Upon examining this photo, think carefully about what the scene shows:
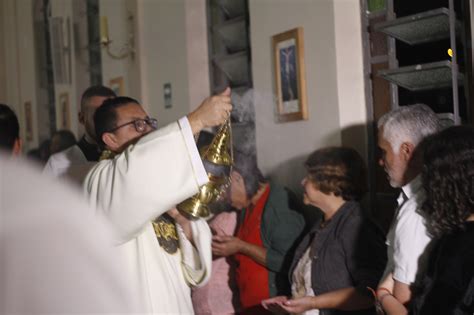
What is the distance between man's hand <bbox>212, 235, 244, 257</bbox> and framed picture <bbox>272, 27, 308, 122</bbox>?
70cm

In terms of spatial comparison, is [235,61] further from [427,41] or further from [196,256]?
[196,256]

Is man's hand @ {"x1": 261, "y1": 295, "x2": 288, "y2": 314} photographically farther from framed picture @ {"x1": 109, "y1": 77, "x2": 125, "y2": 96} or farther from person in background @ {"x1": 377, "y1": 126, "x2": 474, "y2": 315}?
framed picture @ {"x1": 109, "y1": 77, "x2": 125, "y2": 96}

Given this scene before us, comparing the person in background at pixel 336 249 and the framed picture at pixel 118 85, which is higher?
the framed picture at pixel 118 85

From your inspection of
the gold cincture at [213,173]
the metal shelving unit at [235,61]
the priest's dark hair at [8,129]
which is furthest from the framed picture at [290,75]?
the priest's dark hair at [8,129]

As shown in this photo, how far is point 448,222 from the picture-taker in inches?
69.3

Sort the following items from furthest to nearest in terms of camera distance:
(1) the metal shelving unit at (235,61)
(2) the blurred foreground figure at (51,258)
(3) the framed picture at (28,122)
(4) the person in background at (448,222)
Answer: (3) the framed picture at (28,122) < (1) the metal shelving unit at (235,61) < (4) the person in background at (448,222) < (2) the blurred foreground figure at (51,258)

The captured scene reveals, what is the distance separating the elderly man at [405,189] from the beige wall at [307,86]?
849 millimetres

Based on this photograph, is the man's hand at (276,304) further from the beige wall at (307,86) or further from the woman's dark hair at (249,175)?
the beige wall at (307,86)

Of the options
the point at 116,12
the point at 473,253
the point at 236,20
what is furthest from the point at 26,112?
the point at 473,253

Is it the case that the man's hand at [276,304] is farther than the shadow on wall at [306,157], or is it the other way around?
the shadow on wall at [306,157]

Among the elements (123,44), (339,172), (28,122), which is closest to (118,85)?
(123,44)

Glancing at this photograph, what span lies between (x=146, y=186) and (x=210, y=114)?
0.87 feet

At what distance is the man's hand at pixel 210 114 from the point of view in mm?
1785

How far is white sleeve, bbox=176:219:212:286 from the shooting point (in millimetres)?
2025
